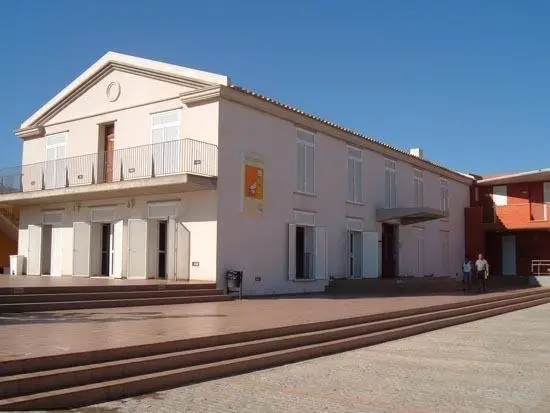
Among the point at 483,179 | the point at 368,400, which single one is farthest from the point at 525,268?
the point at 368,400

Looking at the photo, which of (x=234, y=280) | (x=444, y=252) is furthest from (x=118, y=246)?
(x=444, y=252)

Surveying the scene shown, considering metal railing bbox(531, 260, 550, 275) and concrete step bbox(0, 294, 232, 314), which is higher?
metal railing bbox(531, 260, 550, 275)

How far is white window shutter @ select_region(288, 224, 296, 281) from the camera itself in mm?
20984

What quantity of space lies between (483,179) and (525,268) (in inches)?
228

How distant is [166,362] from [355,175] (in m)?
17.9

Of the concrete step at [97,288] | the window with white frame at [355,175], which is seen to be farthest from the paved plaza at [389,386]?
the window with white frame at [355,175]

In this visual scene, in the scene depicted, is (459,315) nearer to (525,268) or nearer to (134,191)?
(134,191)

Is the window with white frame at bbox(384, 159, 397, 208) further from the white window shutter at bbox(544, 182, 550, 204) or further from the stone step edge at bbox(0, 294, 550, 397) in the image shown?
the stone step edge at bbox(0, 294, 550, 397)

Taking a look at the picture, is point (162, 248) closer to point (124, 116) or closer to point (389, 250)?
point (124, 116)

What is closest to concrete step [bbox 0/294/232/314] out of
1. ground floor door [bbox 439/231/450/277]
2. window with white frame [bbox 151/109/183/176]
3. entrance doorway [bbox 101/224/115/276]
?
Answer: window with white frame [bbox 151/109/183/176]

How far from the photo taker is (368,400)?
7.22m

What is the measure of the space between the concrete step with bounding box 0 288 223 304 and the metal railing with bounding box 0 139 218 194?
12.5 feet

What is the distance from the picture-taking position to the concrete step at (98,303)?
42.0ft

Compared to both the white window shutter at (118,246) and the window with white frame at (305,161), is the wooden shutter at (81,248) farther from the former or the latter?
the window with white frame at (305,161)
